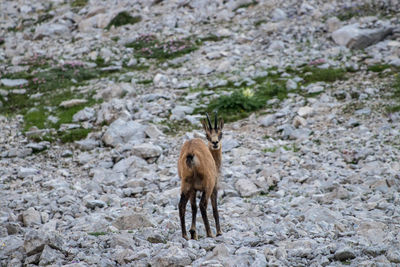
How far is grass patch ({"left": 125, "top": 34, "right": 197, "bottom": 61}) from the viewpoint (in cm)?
2414

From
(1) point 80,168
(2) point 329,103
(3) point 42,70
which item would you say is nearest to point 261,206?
(1) point 80,168

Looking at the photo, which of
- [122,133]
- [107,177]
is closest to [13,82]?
[122,133]

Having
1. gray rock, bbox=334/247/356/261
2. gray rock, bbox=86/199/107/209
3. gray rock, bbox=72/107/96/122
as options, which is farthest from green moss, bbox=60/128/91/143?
gray rock, bbox=334/247/356/261

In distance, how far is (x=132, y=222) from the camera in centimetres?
849

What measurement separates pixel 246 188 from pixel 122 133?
20.7 feet

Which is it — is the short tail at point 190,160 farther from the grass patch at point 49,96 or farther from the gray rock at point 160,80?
the gray rock at point 160,80

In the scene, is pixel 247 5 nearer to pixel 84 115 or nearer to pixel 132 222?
pixel 84 115

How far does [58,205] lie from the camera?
409 inches

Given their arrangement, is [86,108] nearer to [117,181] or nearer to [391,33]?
[117,181]

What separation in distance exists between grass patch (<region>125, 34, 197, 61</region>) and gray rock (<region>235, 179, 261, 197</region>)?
45.4ft

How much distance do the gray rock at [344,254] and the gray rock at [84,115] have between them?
44.6 feet

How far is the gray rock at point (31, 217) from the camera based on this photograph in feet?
29.9

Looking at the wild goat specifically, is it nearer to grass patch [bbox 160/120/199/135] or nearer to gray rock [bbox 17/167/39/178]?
gray rock [bbox 17/167/39/178]

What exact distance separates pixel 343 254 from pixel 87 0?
3192cm
